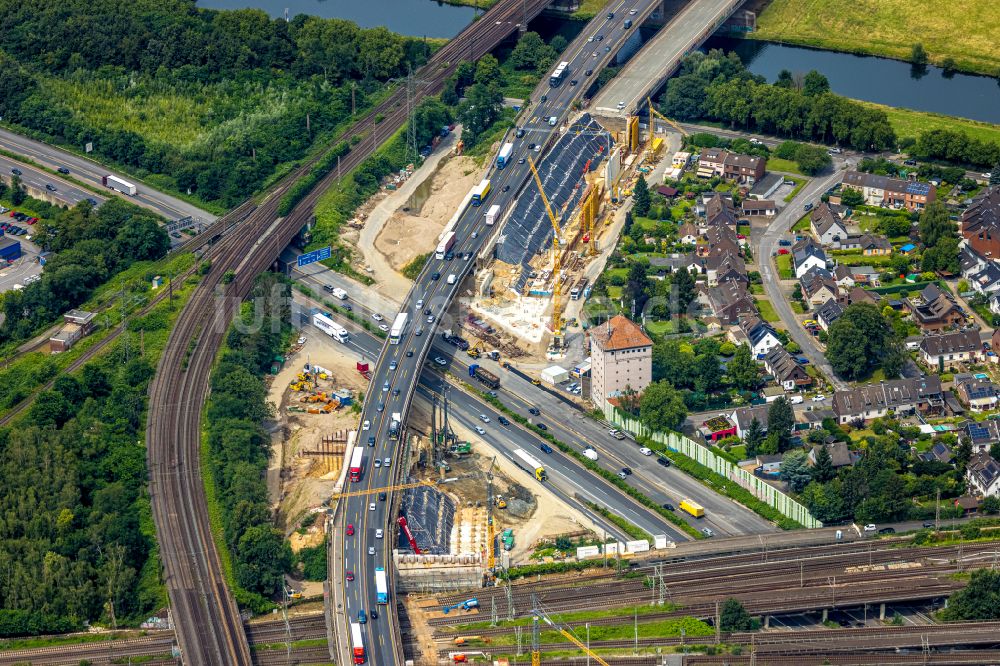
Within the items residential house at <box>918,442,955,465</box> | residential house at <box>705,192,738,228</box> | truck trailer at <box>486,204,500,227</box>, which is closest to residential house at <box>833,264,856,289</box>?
residential house at <box>705,192,738,228</box>

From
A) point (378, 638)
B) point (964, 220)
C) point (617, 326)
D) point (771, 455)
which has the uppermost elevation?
point (964, 220)

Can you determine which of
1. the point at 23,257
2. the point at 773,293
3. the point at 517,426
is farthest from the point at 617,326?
the point at 23,257

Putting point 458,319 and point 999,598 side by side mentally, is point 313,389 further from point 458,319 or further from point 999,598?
point 999,598

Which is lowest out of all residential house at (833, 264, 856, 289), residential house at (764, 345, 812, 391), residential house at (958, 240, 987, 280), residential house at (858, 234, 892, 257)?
residential house at (764, 345, 812, 391)

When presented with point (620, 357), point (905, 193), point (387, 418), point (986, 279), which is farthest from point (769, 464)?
point (905, 193)

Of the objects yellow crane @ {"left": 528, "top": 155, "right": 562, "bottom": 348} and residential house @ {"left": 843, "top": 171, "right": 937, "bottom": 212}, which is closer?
yellow crane @ {"left": 528, "top": 155, "right": 562, "bottom": 348}

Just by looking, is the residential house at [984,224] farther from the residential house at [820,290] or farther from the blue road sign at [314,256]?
the blue road sign at [314,256]

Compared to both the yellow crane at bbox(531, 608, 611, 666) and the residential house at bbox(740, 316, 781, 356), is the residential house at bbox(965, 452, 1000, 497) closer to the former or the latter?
the residential house at bbox(740, 316, 781, 356)
